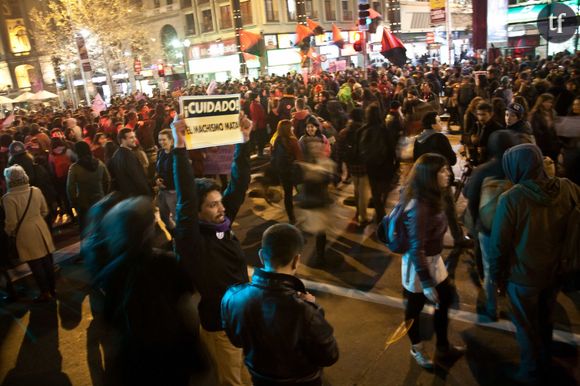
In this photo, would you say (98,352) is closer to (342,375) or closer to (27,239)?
(27,239)

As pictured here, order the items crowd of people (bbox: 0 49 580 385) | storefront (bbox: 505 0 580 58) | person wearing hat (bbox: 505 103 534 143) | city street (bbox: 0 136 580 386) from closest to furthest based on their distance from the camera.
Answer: crowd of people (bbox: 0 49 580 385) → city street (bbox: 0 136 580 386) → person wearing hat (bbox: 505 103 534 143) → storefront (bbox: 505 0 580 58)

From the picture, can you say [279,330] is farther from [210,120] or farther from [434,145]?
[434,145]

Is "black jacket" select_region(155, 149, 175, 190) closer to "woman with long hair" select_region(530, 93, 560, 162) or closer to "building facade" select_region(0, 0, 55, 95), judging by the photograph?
"woman with long hair" select_region(530, 93, 560, 162)

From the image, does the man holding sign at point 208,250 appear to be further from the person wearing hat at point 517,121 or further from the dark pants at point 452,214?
the person wearing hat at point 517,121

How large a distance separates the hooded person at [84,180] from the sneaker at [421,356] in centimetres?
495

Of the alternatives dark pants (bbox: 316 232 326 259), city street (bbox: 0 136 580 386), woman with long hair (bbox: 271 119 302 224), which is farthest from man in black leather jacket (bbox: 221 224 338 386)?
woman with long hair (bbox: 271 119 302 224)

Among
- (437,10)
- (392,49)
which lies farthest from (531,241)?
(437,10)

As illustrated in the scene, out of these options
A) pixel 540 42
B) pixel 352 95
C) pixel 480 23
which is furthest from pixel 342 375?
pixel 540 42

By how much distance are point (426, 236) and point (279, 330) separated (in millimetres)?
1851

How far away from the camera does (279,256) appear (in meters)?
2.44

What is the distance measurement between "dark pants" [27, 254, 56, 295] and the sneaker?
4666mm

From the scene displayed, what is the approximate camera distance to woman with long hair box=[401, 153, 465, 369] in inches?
142

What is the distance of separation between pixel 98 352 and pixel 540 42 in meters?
32.4

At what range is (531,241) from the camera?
3.25 metres
